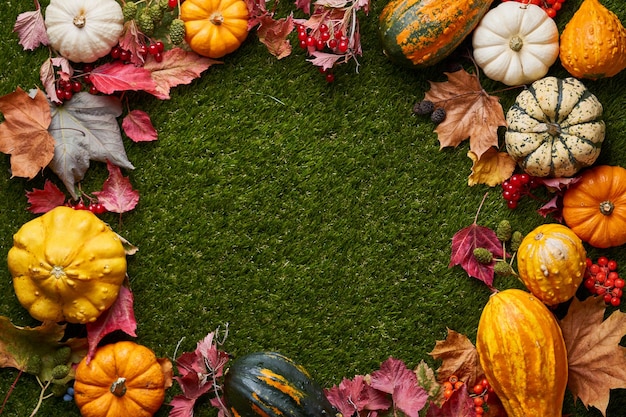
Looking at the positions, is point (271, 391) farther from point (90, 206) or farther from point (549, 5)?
point (549, 5)

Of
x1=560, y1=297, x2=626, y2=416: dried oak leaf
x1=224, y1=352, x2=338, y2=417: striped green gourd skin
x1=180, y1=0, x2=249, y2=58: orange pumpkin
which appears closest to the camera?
x1=224, y1=352, x2=338, y2=417: striped green gourd skin

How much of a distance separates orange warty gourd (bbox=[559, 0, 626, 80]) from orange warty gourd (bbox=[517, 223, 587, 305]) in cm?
52

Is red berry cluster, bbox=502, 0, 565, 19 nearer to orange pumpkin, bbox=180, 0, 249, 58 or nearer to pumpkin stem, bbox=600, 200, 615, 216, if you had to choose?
pumpkin stem, bbox=600, 200, 615, 216

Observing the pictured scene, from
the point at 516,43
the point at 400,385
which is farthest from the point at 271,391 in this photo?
the point at 516,43

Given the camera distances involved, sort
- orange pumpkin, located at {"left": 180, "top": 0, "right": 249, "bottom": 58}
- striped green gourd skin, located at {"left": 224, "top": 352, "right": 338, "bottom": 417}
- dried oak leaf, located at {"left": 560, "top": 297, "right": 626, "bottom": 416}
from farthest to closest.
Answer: orange pumpkin, located at {"left": 180, "top": 0, "right": 249, "bottom": 58} < dried oak leaf, located at {"left": 560, "top": 297, "right": 626, "bottom": 416} < striped green gourd skin, located at {"left": 224, "top": 352, "right": 338, "bottom": 417}

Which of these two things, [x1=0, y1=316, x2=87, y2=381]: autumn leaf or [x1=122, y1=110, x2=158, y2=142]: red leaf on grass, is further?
[x1=122, y1=110, x2=158, y2=142]: red leaf on grass

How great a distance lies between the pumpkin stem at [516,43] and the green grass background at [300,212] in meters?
0.17

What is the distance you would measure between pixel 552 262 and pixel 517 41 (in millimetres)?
727

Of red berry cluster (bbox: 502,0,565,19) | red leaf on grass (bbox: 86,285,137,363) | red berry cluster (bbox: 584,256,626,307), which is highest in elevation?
red berry cluster (bbox: 502,0,565,19)

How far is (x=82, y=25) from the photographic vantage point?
248cm

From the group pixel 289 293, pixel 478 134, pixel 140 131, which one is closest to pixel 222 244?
pixel 289 293

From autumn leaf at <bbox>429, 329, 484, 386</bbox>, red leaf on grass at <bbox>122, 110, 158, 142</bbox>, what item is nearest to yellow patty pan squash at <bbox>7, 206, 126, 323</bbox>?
red leaf on grass at <bbox>122, 110, 158, 142</bbox>

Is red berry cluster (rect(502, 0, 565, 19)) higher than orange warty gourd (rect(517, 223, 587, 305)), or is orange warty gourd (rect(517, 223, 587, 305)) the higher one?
red berry cluster (rect(502, 0, 565, 19))

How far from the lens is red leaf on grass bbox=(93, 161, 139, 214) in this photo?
2.58 m
